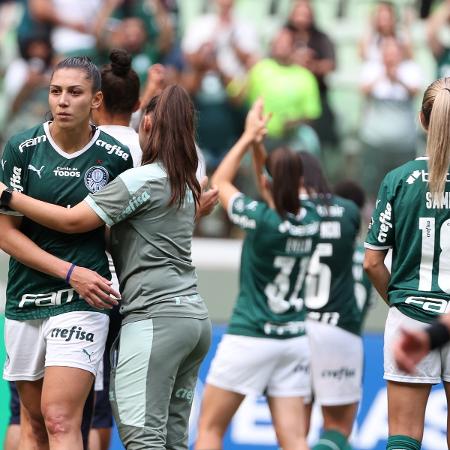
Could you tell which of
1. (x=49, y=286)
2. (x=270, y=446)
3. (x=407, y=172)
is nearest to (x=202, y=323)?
(x=49, y=286)

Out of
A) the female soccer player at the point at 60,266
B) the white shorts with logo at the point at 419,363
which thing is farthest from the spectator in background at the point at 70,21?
the white shorts with logo at the point at 419,363

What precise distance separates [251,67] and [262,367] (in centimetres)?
483

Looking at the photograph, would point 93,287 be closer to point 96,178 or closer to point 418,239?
point 96,178

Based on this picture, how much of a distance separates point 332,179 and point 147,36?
2306 millimetres

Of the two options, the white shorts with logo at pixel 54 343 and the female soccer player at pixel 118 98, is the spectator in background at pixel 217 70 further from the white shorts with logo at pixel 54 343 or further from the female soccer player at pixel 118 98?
the white shorts with logo at pixel 54 343

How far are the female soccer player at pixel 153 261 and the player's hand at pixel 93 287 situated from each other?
146 mm

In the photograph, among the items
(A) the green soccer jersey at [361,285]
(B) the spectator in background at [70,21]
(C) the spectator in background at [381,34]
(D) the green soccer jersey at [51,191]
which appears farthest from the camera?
(B) the spectator in background at [70,21]

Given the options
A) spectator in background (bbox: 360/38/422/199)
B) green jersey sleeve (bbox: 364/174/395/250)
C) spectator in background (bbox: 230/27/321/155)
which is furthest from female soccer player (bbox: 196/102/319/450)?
spectator in background (bbox: 360/38/422/199)

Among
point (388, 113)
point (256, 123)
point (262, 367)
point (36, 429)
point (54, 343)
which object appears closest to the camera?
point (54, 343)

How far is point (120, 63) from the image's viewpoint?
5.86 m

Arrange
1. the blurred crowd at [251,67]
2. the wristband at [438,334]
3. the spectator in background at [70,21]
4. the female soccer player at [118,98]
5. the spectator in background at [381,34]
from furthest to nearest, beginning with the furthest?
1. the spectator in background at [70,21]
2. the spectator in background at [381,34]
3. the blurred crowd at [251,67]
4. the female soccer player at [118,98]
5. the wristband at [438,334]

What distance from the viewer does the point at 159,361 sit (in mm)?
5031

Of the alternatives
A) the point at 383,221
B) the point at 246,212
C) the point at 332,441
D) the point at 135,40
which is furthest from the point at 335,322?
the point at 135,40

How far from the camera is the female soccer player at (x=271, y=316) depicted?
22.8 feet
